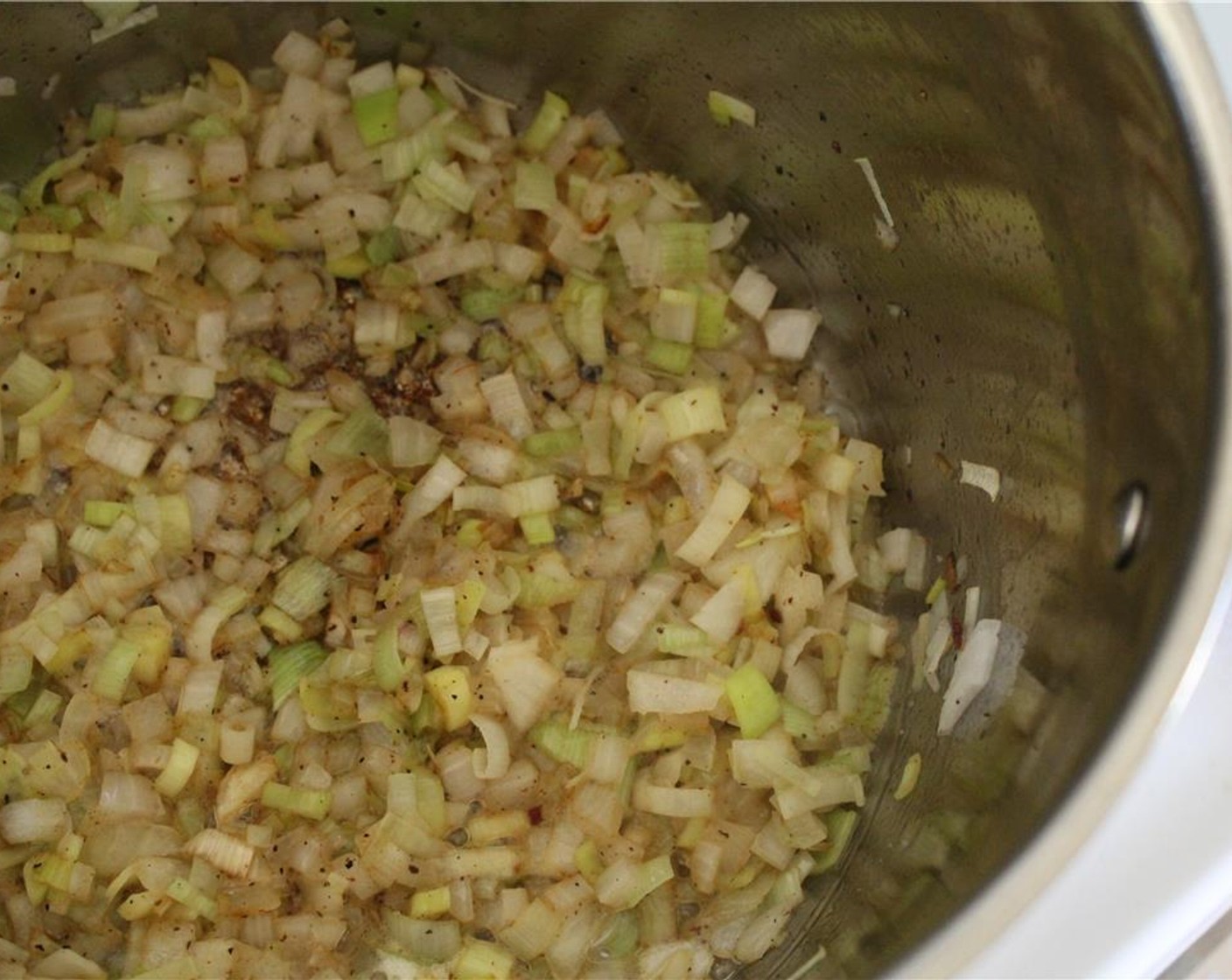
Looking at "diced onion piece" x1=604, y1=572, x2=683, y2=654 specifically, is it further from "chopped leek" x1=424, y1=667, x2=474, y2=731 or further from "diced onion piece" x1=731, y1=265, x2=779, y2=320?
"diced onion piece" x1=731, y1=265, x2=779, y2=320

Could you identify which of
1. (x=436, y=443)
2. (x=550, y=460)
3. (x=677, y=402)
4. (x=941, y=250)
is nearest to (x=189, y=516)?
(x=436, y=443)

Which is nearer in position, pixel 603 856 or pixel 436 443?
pixel 603 856

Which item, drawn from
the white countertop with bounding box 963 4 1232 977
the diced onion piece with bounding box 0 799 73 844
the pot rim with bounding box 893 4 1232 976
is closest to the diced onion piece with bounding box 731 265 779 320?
the pot rim with bounding box 893 4 1232 976

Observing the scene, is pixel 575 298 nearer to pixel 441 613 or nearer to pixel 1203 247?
pixel 441 613

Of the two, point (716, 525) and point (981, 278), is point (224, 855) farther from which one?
point (981, 278)

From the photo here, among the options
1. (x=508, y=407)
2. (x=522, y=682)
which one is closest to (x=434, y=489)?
(x=508, y=407)

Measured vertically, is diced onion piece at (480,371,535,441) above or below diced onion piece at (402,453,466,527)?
above

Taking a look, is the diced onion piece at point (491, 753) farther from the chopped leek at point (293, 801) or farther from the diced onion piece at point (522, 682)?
the chopped leek at point (293, 801)

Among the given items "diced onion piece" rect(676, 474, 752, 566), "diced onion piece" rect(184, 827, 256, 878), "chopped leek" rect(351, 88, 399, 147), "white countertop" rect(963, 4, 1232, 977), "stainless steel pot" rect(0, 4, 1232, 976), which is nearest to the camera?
"white countertop" rect(963, 4, 1232, 977)
